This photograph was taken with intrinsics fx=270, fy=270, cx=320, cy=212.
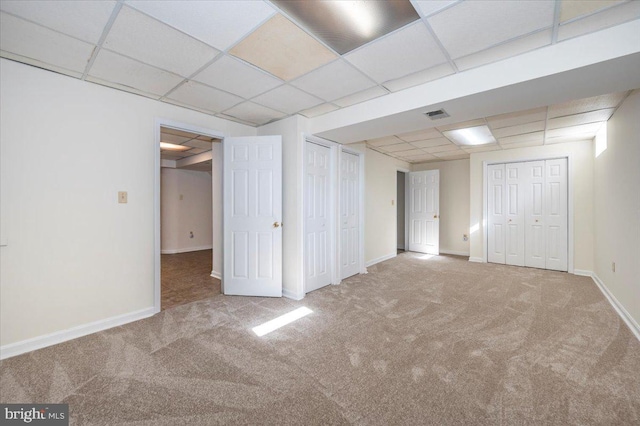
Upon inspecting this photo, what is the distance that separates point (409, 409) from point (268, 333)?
1414 mm

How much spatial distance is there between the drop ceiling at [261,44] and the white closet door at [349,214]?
1616 millimetres

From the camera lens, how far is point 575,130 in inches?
160

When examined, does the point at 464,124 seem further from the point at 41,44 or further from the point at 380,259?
the point at 41,44

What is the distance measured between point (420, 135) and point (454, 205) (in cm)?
303

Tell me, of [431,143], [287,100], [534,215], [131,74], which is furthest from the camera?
[534,215]

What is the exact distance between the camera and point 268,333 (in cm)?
259

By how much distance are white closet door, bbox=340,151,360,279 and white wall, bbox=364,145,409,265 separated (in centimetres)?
57

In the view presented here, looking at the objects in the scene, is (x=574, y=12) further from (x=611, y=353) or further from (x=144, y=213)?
(x=144, y=213)

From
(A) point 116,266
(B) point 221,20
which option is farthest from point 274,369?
(B) point 221,20

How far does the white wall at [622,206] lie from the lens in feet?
8.58

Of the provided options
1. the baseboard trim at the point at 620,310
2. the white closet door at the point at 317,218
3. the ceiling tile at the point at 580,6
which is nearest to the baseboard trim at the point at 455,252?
the baseboard trim at the point at 620,310

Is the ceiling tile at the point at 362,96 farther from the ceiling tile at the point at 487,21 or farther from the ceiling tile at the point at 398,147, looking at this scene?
the ceiling tile at the point at 398,147

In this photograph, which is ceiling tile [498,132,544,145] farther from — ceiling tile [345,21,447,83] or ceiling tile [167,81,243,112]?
ceiling tile [167,81,243,112]

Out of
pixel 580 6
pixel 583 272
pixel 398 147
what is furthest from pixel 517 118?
pixel 583 272
